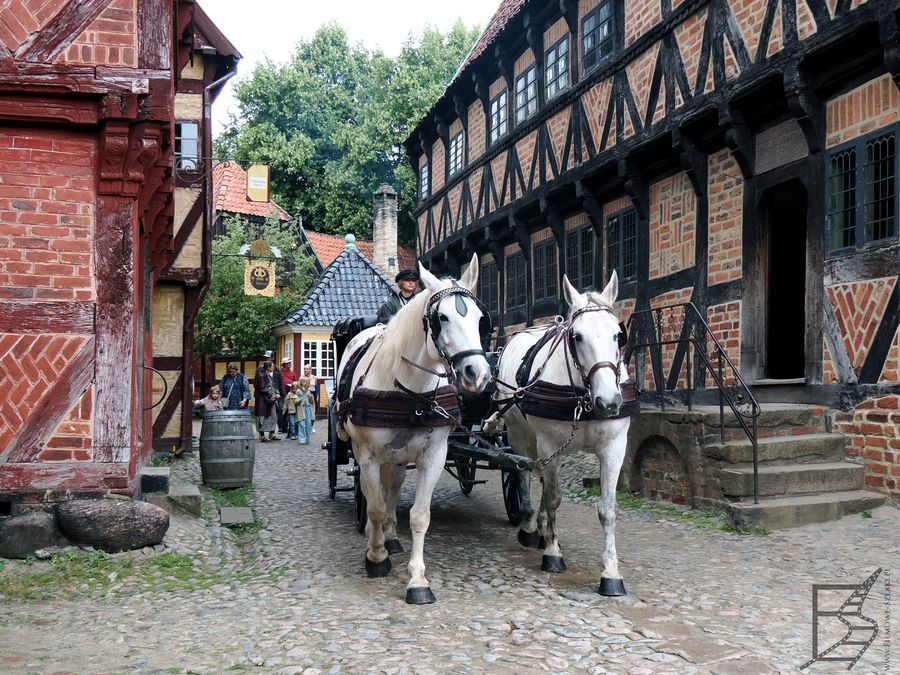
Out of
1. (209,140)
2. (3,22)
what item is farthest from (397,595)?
(209,140)

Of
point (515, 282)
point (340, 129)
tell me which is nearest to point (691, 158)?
point (515, 282)

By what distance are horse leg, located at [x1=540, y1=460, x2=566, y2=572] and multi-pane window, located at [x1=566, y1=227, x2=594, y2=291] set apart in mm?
8158

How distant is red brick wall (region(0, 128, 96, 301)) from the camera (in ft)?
21.9

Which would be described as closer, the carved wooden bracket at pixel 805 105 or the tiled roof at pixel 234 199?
the carved wooden bracket at pixel 805 105

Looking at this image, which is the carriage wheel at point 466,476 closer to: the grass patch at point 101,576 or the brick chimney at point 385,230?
the grass patch at point 101,576

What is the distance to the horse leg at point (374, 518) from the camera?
19.2ft

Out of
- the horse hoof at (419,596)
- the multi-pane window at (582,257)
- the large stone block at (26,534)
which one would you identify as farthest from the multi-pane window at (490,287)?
the horse hoof at (419,596)

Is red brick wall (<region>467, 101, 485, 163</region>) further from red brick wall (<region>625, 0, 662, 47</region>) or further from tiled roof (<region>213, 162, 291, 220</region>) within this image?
tiled roof (<region>213, 162, 291, 220</region>)

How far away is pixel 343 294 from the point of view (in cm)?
2859

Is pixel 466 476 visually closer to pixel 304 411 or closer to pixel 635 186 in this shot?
pixel 635 186

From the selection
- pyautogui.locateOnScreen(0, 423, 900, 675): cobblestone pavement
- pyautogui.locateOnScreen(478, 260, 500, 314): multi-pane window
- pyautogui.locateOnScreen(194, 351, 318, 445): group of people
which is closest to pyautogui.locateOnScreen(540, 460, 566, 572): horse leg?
pyautogui.locateOnScreen(0, 423, 900, 675): cobblestone pavement

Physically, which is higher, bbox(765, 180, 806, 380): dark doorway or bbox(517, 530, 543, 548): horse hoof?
bbox(765, 180, 806, 380): dark doorway

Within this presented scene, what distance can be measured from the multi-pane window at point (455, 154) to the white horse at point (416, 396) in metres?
14.7

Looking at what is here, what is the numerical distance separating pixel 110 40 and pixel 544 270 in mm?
10463
